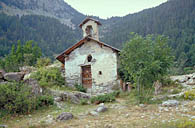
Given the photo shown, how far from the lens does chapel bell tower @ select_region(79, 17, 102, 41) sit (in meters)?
15.4

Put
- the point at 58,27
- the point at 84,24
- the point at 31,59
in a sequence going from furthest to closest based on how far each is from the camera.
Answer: the point at 58,27
the point at 31,59
the point at 84,24

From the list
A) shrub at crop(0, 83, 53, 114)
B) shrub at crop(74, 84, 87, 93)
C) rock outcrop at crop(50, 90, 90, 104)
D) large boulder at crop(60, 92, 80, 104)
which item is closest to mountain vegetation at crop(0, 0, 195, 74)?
shrub at crop(74, 84, 87, 93)

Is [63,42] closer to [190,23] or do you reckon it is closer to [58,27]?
[58,27]

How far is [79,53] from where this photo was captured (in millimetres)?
14586

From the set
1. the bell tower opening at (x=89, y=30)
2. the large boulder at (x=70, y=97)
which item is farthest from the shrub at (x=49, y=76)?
the bell tower opening at (x=89, y=30)

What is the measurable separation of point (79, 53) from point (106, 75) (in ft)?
10.2

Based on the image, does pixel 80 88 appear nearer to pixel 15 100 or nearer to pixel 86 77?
pixel 86 77

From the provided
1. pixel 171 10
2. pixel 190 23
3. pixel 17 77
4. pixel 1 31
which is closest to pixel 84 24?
pixel 17 77

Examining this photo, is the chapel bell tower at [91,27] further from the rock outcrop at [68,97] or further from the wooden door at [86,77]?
the rock outcrop at [68,97]

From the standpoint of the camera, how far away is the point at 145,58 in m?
7.84

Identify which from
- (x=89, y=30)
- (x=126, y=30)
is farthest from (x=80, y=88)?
(x=126, y=30)

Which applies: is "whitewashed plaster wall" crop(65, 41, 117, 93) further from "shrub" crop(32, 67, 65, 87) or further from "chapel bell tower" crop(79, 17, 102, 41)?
"chapel bell tower" crop(79, 17, 102, 41)

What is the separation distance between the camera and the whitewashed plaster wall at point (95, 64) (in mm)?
13438

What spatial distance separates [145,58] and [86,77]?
7.55 meters
